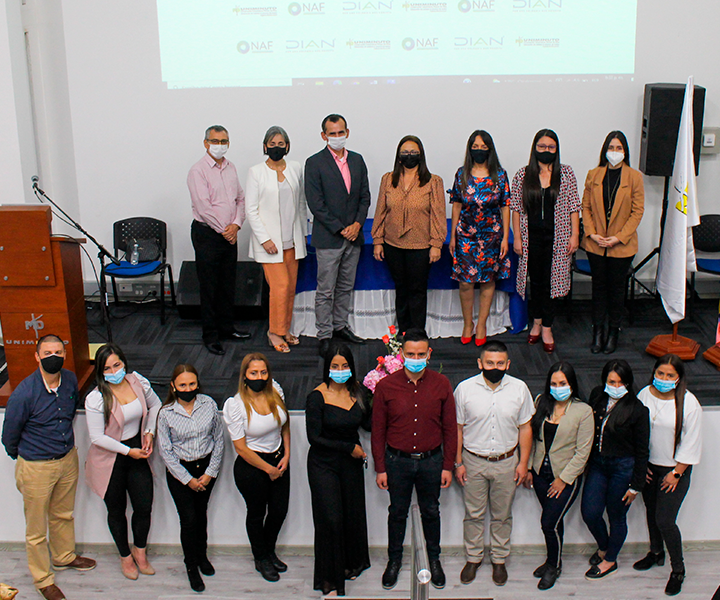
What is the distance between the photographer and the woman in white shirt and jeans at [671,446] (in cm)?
406

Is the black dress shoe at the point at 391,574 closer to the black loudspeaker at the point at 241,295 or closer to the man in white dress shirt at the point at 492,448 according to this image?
the man in white dress shirt at the point at 492,448

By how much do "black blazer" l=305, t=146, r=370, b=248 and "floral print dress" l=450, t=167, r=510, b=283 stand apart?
60cm

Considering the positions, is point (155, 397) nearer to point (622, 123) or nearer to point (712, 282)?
point (622, 123)

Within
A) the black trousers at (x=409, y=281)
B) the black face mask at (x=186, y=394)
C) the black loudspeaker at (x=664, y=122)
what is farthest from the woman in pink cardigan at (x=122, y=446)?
the black loudspeaker at (x=664, y=122)

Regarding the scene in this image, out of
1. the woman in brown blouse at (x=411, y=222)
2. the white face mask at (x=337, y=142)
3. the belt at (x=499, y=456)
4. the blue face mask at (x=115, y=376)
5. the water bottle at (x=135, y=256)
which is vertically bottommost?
the belt at (x=499, y=456)

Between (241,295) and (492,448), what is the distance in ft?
8.04

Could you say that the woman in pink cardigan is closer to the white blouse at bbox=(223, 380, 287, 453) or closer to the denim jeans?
the white blouse at bbox=(223, 380, 287, 453)

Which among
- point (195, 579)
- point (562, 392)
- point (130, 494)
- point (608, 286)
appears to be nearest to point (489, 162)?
→ point (608, 286)

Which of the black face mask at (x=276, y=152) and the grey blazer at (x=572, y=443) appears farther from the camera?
the black face mask at (x=276, y=152)

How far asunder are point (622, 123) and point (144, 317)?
3.87 metres

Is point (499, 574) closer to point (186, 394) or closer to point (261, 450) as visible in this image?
point (261, 450)

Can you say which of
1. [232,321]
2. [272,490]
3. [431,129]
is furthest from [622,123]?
[272,490]

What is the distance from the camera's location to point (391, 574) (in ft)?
14.3

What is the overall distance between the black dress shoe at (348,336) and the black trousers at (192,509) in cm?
152
